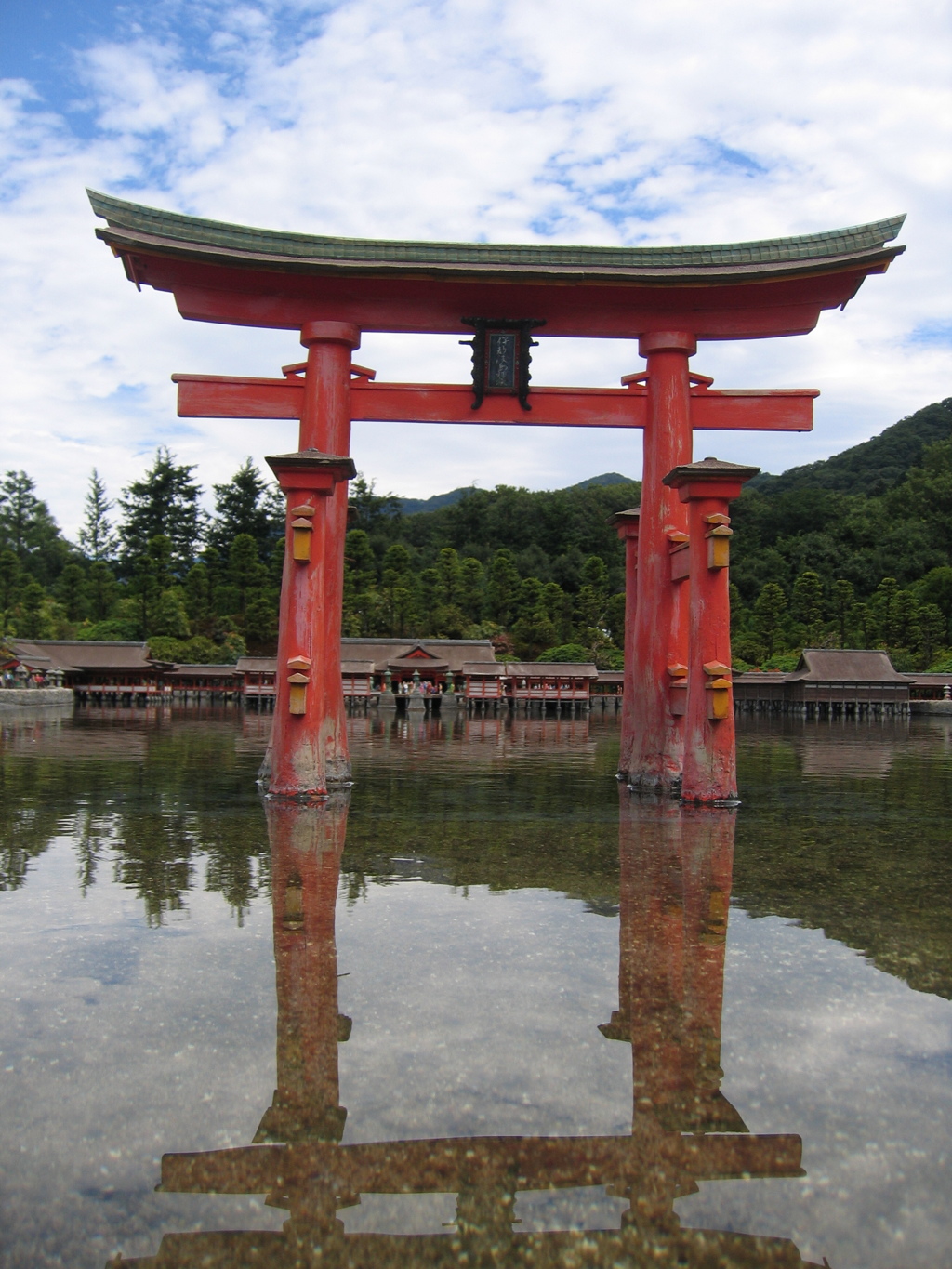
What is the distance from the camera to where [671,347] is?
36.6ft

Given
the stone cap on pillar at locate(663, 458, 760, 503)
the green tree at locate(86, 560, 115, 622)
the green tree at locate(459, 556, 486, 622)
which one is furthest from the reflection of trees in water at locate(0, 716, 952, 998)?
the green tree at locate(86, 560, 115, 622)

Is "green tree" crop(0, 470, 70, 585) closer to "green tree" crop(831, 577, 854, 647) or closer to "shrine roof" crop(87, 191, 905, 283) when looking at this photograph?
"green tree" crop(831, 577, 854, 647)

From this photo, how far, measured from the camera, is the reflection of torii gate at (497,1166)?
2.48 m

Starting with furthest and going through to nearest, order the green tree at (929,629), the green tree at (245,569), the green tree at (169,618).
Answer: the green tree at (245,569) < the green tree at (929,629) < the green tree at (169,618)

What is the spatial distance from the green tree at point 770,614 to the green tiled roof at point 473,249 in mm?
47677

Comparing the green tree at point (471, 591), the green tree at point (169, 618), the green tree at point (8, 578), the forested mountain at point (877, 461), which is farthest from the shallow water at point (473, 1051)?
the forested mountain at point (877, 461)

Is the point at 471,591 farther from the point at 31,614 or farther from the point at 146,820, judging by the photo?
the point at 146,820

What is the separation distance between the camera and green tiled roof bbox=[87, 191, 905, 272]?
10.2 m

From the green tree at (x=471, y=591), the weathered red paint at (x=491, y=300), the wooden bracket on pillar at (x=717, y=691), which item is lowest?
the wooden bracket on pillar at (x=717, y=691)

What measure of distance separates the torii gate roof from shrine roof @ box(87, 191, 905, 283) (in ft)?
0.05

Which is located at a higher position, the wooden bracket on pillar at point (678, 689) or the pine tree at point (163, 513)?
the pine tree at point (163, 513)

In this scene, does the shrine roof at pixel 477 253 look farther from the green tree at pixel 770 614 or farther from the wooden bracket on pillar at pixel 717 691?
the green tree at pixel 770 614

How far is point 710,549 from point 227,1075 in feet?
24.6

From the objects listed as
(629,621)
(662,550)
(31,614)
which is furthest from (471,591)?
(662,550)
